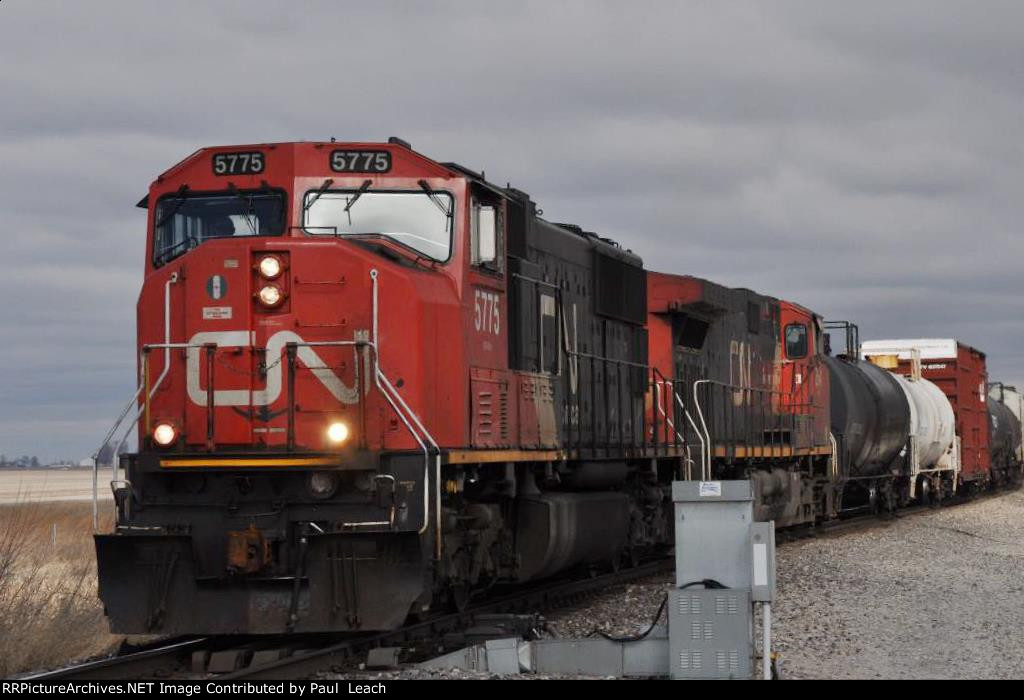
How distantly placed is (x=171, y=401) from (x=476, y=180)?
9.86ft

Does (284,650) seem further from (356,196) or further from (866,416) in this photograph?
(866,416)

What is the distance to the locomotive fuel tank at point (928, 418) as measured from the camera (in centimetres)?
3046

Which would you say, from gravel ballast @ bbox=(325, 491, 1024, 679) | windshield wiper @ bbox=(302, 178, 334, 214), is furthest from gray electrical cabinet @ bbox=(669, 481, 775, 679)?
windshield wiper @ bbox=(302, 178, 334, 214)

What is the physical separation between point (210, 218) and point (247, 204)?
34 centimetres

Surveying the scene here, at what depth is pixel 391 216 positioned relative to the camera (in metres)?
10.8

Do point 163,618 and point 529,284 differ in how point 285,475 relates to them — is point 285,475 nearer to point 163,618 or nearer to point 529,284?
point 163,618

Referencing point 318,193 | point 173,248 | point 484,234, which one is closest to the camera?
point 318,193

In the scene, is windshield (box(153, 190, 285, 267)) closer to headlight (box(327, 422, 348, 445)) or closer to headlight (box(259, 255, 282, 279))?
headlight (box(259, 255, 282, 279))

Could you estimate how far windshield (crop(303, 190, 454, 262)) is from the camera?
10.6 meters

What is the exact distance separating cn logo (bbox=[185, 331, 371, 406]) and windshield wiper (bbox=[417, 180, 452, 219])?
150 cm

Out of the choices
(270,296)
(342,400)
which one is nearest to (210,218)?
(270,296)

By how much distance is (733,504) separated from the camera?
9352mm

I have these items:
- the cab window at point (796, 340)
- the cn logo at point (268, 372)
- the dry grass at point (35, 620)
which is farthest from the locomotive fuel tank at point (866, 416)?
the cn logo at point (268, 372)

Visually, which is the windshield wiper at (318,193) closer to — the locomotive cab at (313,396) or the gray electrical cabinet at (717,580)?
the locomotive cab at (313,396)
